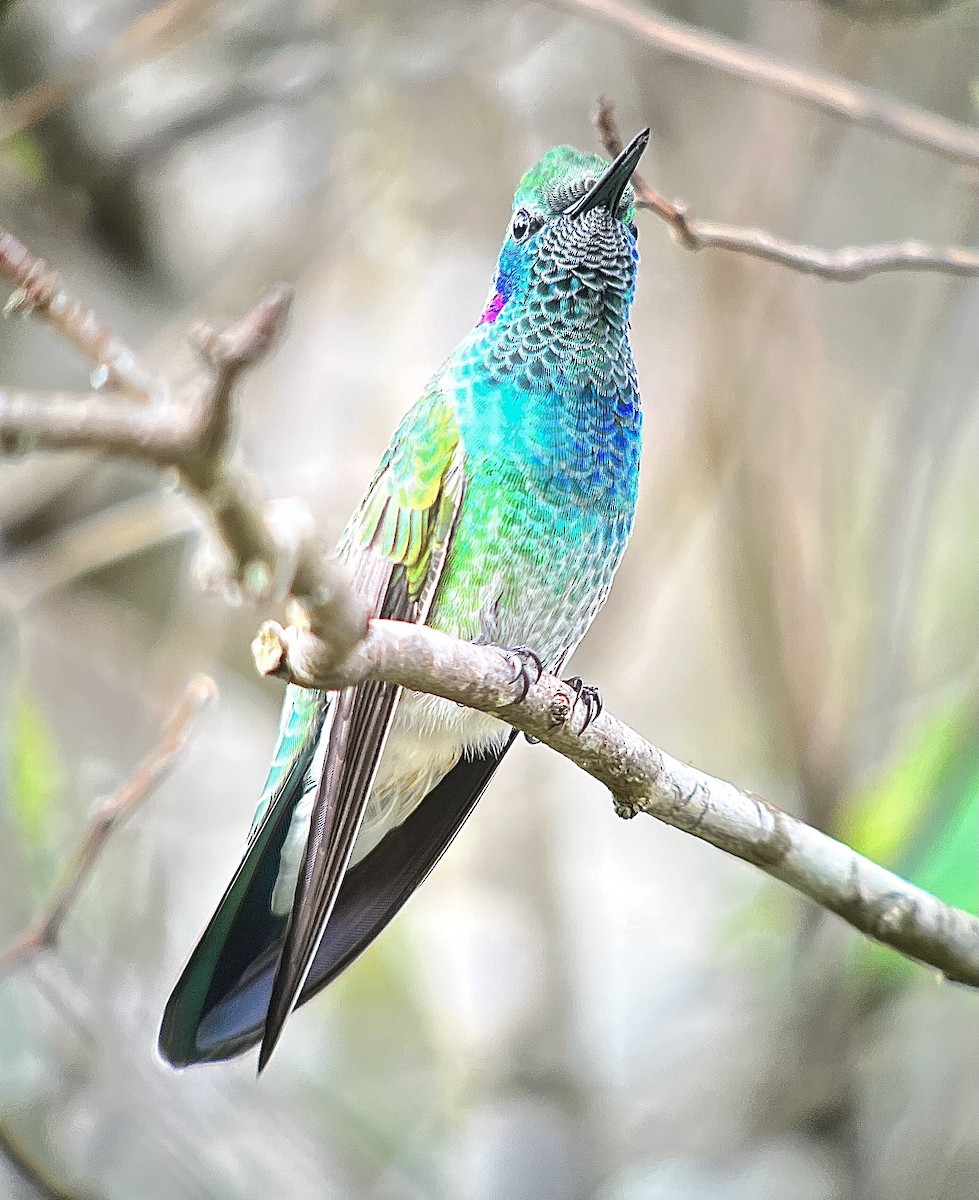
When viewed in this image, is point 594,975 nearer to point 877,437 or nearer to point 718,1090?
point 718,1090

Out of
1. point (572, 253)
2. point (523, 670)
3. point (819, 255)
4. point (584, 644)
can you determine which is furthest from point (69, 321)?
point (584, 644)

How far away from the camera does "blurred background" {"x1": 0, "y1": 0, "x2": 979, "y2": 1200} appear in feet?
14.3

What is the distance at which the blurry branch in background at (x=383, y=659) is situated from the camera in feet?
3.96

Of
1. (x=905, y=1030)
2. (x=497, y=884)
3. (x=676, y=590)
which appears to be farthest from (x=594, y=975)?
(x=676, y=590)

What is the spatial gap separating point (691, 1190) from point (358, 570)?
2.78m

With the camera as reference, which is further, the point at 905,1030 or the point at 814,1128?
the point at 905,1030

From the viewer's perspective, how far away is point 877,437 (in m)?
6.69

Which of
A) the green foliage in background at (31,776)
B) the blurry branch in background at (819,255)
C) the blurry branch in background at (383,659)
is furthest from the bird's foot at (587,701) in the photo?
the green foliage in background at (31,776)

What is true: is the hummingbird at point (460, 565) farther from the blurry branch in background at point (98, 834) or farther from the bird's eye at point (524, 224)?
the blurry branch in background at point (98, 834)

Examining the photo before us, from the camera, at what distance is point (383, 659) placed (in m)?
1.94

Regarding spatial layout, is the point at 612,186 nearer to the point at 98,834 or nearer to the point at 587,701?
the point at 587,701

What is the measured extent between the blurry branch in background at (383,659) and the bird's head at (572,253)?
1.24m

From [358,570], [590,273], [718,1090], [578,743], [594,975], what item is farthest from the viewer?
[594,975]

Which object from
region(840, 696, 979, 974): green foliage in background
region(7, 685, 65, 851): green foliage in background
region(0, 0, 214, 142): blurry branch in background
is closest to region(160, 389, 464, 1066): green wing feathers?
region(7, 685, 65, 851): green foliage in background
